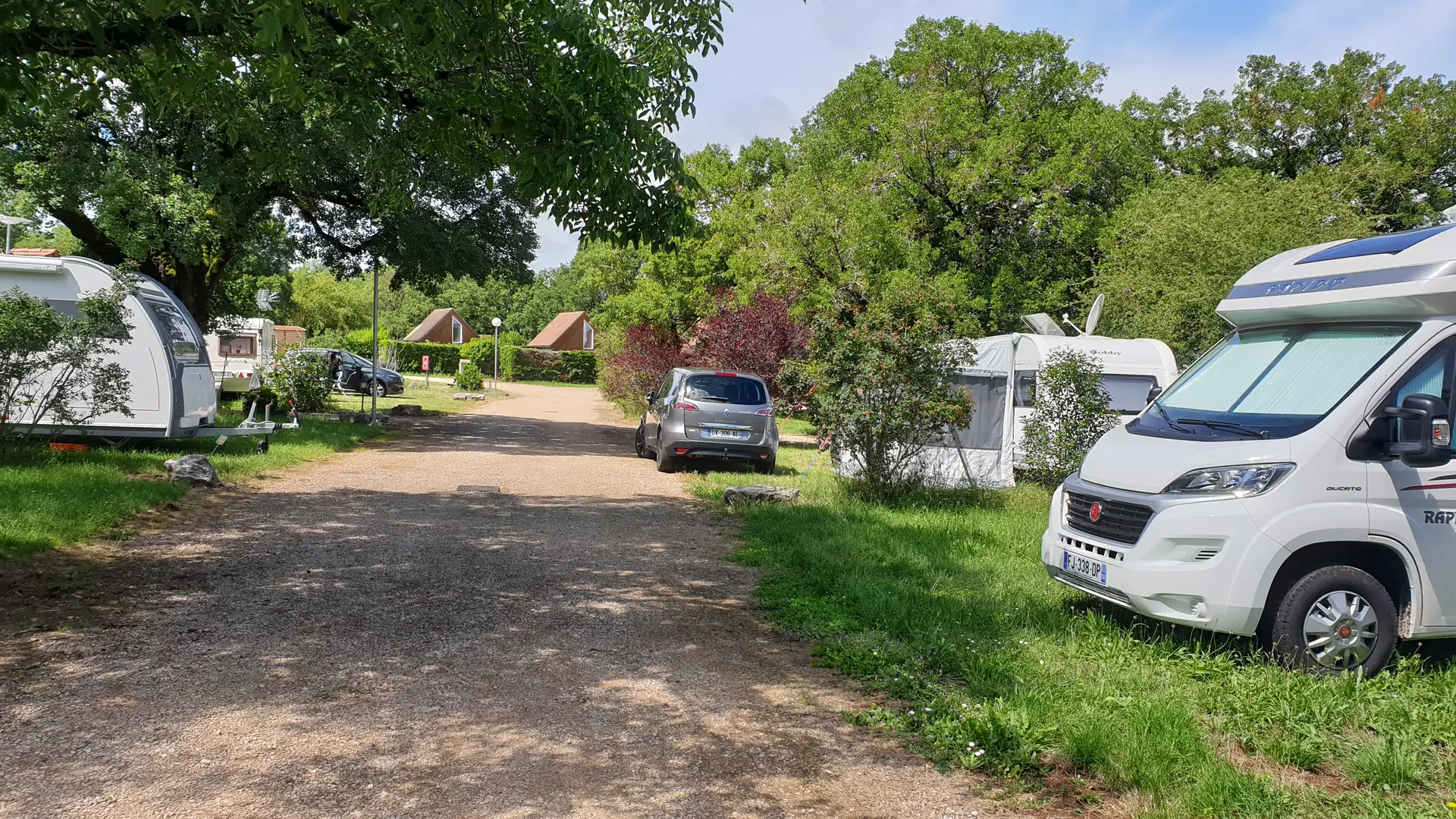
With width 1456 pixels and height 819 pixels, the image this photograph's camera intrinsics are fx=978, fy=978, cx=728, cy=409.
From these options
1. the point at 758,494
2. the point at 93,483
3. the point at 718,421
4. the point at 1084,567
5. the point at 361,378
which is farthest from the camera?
the point at 361,378

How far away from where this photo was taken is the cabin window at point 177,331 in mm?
12672

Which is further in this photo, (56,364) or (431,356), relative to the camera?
(431,356)

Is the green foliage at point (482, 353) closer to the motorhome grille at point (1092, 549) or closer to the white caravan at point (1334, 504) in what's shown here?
the motorhome grille at point (1092, 549)

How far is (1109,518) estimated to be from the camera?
575 cm

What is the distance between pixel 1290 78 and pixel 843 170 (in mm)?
15086

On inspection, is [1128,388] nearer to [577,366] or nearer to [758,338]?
[758,338]

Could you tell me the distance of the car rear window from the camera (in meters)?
14.7

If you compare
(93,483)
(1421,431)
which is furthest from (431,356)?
(1421,431)

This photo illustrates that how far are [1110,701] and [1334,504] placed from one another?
1648 millimetres

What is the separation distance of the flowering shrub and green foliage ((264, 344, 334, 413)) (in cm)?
Answer: 841

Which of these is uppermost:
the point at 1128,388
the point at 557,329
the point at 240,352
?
the point at 557,329

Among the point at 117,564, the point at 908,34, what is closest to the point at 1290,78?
the point at 908,34

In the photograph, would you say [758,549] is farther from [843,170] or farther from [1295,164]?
[1295,164]

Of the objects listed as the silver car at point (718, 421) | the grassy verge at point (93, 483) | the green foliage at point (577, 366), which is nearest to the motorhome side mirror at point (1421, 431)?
the grassy verge at point (93, 483)
